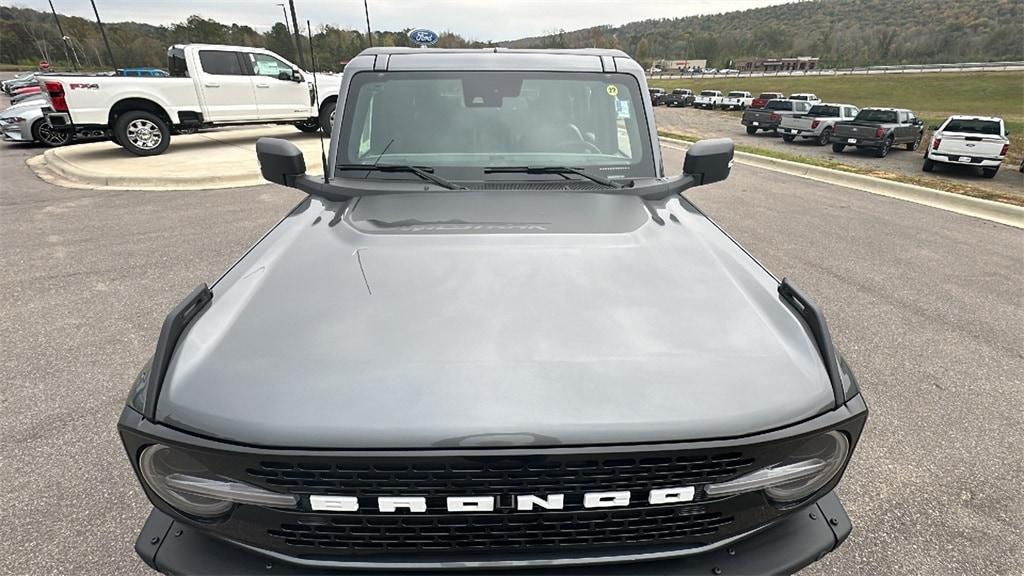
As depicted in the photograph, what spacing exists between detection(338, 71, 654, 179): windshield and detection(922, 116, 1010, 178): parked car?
16619 mm

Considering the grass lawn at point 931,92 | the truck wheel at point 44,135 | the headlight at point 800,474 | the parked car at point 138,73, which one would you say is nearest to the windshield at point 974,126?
the headlight at point 800,474

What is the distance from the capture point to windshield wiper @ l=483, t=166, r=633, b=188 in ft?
8.27

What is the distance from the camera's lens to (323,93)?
42.0 feet

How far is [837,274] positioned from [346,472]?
18.8 feet

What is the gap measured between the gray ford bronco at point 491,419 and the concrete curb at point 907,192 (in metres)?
9.17

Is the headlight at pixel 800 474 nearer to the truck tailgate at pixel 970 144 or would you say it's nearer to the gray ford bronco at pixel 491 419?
the gray ford bronco at pixel 491 419

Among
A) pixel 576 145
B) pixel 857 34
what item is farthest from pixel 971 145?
pixel 857 34

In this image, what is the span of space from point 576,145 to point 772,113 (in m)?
25.4

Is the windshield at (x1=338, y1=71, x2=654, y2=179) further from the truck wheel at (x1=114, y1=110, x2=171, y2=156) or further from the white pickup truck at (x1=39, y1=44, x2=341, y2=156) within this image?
the truck wheel at (x1=114, y1=110, x2=171, y2=156)

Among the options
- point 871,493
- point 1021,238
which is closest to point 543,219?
point 871,493

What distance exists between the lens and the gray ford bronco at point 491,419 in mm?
1177

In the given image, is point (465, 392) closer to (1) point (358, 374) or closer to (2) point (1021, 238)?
(1) point (358, 374)

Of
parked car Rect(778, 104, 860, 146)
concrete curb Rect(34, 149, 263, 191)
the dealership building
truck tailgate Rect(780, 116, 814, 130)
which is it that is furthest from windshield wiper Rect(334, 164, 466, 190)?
the dealership building

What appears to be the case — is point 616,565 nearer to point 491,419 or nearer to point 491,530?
point 491,530
